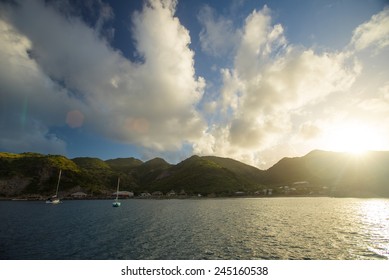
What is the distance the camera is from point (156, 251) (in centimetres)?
4038

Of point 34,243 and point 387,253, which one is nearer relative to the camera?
point 387,253

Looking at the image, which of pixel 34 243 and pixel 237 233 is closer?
pixel 34 243

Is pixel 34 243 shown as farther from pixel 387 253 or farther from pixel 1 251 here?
pixel 387 253
